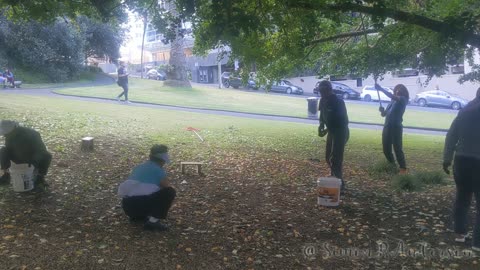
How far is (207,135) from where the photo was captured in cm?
1364

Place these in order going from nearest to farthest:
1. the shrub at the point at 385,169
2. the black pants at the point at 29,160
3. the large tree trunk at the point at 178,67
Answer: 1. the black pants at the point at 29,160
2. the shrub at the point at 385,169
3. the large tree trunk at the point at 178,67

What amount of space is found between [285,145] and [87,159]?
18.9ft

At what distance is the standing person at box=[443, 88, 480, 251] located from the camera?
15.4ft

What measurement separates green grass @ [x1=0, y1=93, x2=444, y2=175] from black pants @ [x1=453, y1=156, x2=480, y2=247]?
4776mm

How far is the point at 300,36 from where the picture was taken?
856cm

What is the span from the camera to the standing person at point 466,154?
4.70m

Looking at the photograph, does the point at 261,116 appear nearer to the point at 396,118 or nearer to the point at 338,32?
the point at 338,32

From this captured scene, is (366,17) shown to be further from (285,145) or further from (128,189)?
(128,189)

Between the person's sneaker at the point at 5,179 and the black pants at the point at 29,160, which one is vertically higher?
the black pants at the point at 29,160

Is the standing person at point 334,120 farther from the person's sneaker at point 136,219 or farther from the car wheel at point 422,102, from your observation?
the car wheel at point 422,102

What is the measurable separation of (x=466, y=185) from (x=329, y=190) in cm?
187

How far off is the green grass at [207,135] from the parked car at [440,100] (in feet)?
63.1

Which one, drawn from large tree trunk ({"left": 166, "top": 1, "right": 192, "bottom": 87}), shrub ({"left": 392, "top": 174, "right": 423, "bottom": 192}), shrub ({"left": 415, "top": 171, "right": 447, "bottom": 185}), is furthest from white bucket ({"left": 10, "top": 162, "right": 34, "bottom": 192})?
large tree trunk ({"left": 166, "top": 1, "right": 192, "bottom": 87})

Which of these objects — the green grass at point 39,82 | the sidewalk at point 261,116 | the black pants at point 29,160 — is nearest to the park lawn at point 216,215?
the black pants at point 29,160
